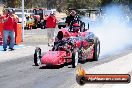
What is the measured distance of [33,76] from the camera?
41.3 feet

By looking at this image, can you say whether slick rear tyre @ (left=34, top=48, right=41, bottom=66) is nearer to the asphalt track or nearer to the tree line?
the asphalt track

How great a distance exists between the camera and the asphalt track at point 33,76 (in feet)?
36.3

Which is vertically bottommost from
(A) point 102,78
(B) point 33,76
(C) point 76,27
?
(B) point 33,76

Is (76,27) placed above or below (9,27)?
above

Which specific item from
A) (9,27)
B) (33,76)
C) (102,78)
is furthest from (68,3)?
(102,78)

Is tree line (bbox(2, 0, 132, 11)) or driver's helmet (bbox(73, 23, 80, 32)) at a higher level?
driver's helmet (bbox(73, 23, 80, 32))

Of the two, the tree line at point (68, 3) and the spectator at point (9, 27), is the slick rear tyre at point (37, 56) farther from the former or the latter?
the tree line at point (68, 3)

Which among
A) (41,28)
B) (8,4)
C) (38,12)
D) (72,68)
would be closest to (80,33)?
(72,68)

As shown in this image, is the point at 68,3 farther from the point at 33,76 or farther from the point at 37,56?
the point at 33,76

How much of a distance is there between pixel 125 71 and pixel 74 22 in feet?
14.1

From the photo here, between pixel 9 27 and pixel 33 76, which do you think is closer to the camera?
pixel 33 76

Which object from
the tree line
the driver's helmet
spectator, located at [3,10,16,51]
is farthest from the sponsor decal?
the tree line

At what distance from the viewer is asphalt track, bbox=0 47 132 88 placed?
11.1m

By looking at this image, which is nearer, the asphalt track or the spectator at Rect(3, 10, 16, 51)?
the asphalt track
